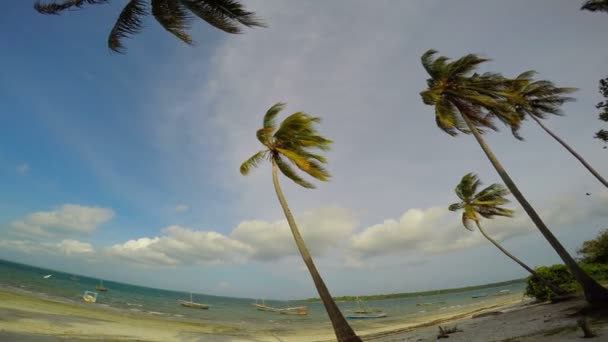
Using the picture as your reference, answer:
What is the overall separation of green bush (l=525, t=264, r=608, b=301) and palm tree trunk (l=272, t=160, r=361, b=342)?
15831 mm

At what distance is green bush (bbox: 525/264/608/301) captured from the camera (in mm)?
16375

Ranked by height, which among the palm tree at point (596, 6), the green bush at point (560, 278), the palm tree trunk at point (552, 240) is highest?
the palm tree at point (596, 6)

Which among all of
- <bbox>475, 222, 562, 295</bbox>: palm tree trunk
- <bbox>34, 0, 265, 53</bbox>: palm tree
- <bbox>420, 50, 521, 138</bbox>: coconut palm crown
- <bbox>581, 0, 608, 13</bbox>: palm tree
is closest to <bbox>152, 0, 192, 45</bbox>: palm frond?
<bbox>34, 0, 265, 53</bbox>: palm tree

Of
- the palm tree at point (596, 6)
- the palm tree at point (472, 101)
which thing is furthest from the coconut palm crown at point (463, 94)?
the palm tree at point (596, 6)

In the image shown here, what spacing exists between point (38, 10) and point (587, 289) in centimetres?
1971

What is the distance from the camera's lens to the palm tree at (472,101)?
11.7 meters

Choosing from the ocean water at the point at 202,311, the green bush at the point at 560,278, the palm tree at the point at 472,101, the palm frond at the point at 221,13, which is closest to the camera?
the palm frond at the point at 221,13

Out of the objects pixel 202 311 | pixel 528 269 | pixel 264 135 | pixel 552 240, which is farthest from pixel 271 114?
pixel 202 311

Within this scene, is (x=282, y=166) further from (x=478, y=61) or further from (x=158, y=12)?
(x=478, y=61)

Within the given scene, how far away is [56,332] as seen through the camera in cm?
→ 1216

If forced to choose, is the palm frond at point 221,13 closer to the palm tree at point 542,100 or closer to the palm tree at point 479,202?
the palm tree at point 542,100

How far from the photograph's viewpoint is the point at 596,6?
35.7ft

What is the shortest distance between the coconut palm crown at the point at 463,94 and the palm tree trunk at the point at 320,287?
30.4 ft

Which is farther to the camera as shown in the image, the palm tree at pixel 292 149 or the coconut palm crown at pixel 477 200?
the coconut palm crown at pixel 477 200
